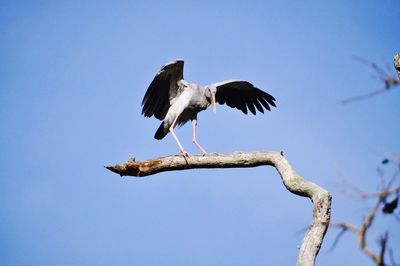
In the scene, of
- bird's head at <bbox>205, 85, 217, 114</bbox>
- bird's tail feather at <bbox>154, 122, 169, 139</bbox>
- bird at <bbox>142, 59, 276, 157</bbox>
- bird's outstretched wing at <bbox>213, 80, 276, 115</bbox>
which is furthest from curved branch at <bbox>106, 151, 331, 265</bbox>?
bird's outstretched wing at <bbox>213, 80, 276, 115</bbox>

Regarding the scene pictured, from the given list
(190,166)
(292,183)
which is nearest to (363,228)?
(292,183)

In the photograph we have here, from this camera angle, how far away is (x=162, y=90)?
26.3 ft

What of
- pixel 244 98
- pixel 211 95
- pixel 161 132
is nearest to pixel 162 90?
pixel 161 132

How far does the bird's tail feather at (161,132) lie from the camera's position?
800 cm

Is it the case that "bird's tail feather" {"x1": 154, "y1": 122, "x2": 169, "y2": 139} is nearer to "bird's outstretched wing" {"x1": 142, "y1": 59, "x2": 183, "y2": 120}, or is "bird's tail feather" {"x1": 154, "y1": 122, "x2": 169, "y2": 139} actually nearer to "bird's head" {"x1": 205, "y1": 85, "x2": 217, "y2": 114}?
"bird's outstretched wing" {"x1": 142, "y1": 59, "x2": 183, "y2": 120}

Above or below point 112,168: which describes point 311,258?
below

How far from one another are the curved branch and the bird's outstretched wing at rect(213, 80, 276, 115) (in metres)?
3.06

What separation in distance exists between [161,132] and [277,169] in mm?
3183

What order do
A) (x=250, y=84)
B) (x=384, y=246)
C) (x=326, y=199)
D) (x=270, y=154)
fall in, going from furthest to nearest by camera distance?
(x=250, y=84)
(x=270, y=154)
(x=326, y=199)
(x=384, y=246)

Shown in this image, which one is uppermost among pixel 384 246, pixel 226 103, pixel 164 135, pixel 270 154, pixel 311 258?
pixel 226 103

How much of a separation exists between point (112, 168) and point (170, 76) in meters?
2.58

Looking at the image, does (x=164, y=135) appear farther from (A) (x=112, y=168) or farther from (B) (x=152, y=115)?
(A) (x=112, y=168)

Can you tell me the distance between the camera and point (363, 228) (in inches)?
54.7

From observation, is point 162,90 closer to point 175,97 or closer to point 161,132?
point 175,97
